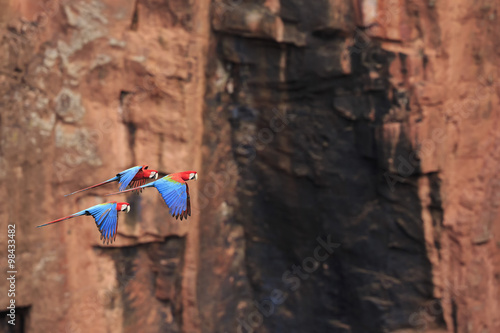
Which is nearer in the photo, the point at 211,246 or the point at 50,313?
the point at 50,313

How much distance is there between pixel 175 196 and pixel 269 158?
4.75 meters

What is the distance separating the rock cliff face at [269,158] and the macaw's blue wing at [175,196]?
321 cm

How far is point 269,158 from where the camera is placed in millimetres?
8531

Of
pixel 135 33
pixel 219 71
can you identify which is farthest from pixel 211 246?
pixel 135 33

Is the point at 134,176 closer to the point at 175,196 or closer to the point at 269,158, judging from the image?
the point at 175,196

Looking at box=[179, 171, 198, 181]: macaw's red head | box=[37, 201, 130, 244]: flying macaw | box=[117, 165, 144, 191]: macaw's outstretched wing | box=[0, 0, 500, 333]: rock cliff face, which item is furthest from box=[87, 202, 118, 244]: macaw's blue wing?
box=[0, 0, 500, 333]: rock cliff face

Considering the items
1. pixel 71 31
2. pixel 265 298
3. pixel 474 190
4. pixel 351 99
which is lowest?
pixel 265 298

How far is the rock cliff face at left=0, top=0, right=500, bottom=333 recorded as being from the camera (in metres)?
7.09

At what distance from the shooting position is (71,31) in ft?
23.1

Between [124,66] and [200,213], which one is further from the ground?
[124,66]

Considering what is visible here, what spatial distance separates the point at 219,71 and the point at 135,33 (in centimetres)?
119

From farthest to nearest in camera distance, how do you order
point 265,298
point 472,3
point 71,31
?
point 265,298, point 472,3, point 71,31

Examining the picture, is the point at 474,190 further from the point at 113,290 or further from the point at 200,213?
the point at 113,290

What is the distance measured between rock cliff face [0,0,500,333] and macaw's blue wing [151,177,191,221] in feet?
10.5
